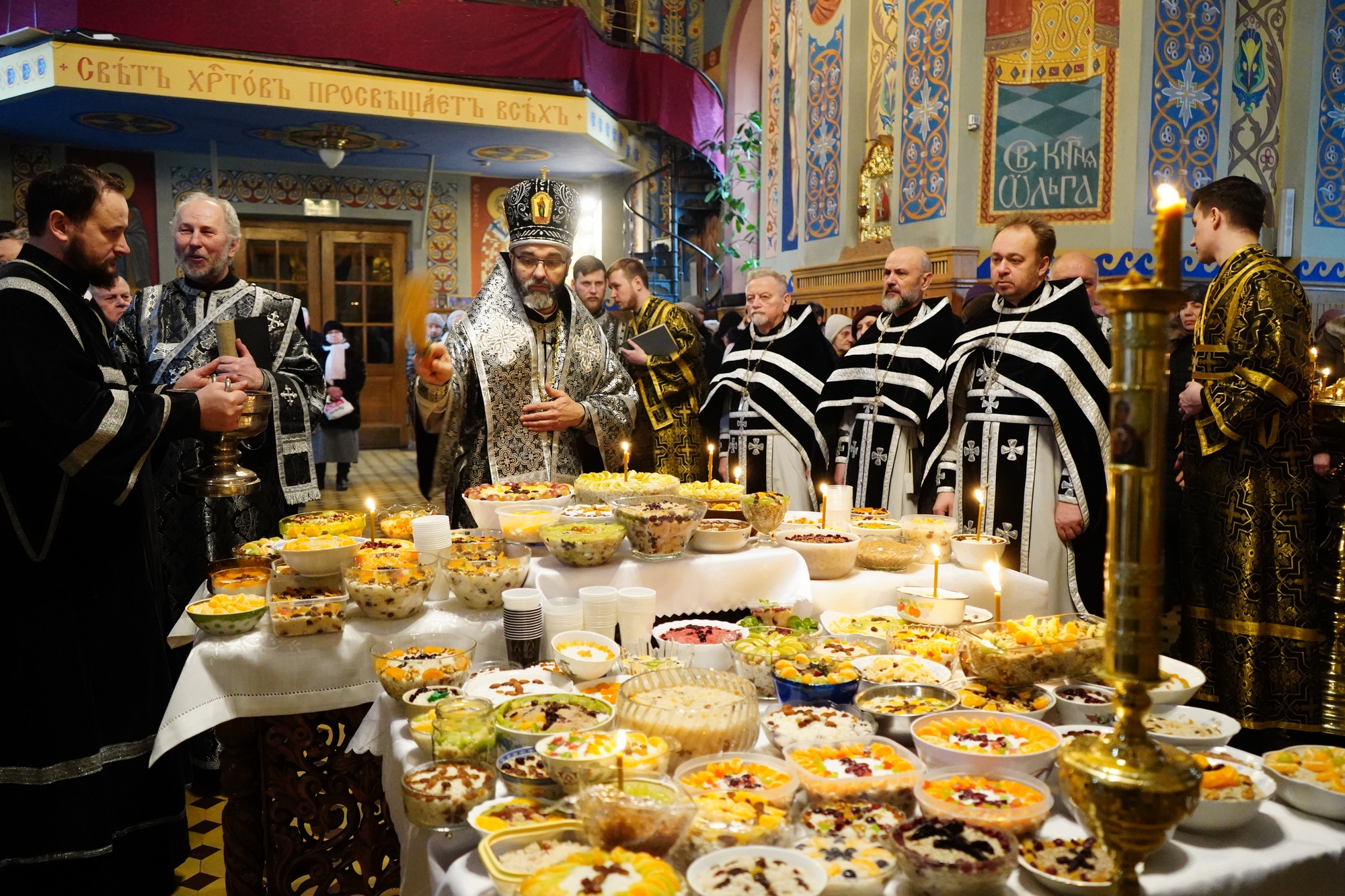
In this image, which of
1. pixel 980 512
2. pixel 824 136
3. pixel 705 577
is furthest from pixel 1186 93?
pixel 705 577

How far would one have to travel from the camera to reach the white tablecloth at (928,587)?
10.2 feet

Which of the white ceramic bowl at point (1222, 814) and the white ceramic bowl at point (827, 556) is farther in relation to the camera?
the white ceramic bowl at point (827, 556)

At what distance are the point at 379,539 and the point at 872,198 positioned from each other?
717cm

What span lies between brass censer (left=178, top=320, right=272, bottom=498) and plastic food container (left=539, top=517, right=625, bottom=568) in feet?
3.21

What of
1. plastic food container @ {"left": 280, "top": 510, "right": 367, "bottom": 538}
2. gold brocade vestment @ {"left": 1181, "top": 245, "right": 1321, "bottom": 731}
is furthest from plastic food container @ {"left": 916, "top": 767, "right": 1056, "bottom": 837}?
gold brocade vestment @ {"left": 1181, "top": 245, "right": 1321, "bottom": 731}

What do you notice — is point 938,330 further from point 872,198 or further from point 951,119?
point 872,198

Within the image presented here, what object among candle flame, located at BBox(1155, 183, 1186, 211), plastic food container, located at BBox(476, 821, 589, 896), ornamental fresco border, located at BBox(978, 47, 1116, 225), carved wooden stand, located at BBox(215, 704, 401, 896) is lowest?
carved wooden stand, located at BBox(215, 704, 401, 896)

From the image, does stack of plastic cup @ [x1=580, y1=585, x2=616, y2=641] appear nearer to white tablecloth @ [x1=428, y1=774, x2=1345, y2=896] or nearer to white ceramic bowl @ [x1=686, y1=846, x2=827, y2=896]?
white tablecloth @ [x1=428, y1=774, x2=1345, y2=896]

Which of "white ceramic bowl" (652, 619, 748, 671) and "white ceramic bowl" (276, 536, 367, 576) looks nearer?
"white ceramic bowl" (652, 619, 748, 671)

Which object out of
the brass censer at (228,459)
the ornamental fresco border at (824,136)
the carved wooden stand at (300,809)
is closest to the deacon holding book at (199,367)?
the brass censer at (228,459)

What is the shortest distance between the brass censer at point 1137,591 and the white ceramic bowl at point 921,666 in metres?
1.10

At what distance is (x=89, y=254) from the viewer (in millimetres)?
3010

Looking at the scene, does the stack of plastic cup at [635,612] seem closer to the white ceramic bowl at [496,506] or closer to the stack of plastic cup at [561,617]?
the stack of plastic cup at [561,617]

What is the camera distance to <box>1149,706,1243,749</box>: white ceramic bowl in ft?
6.04
